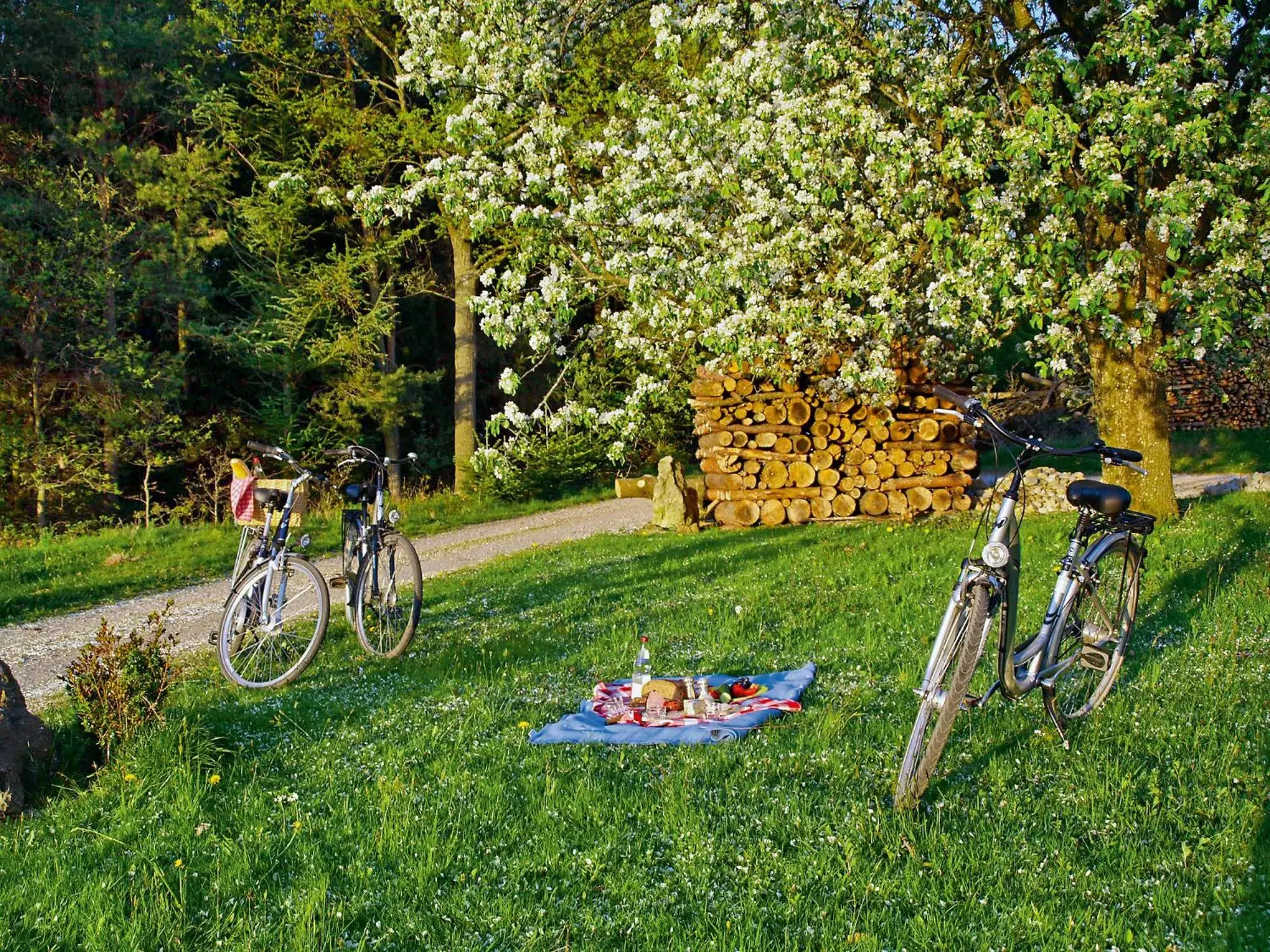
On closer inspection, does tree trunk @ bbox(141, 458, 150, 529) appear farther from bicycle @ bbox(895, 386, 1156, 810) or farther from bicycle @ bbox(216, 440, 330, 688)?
bicycle @ bbox(895, 386, 1156, 810)

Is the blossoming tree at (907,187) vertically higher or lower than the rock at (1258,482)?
higher

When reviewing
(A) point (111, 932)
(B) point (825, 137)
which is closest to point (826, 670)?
(A) point (111, 932)

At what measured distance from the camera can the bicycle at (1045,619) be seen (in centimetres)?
448

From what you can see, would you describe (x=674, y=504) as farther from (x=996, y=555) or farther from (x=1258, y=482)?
(x=996, y=555)

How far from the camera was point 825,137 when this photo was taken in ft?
31.8

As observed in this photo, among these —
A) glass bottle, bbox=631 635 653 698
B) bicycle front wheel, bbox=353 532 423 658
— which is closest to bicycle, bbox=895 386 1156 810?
glass bottle, bbox=631 635 653 698

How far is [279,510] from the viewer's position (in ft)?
23.7

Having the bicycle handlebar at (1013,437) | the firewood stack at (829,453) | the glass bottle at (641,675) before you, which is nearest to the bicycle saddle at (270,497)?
the glass bottle at (641,675)

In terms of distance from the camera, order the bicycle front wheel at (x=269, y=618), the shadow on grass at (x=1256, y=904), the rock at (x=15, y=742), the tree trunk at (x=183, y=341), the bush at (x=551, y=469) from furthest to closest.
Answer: the bush at (x=551, y=469), the tree trunk at (x=183, y=341), the bicycle front wheel at (x=269, y=618), the rock at (x=15, y=742), the shadow on grass at (x=1256, y=904)

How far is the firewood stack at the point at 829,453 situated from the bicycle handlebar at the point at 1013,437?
9.86 metres

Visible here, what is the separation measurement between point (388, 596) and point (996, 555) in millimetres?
4721

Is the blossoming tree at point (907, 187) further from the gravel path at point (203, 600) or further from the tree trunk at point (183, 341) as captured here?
Answer: the tree trunk at point (183, 341)

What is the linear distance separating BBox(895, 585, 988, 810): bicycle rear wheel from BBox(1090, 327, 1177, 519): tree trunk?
821 centimetres

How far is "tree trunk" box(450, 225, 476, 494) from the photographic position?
877 inches
